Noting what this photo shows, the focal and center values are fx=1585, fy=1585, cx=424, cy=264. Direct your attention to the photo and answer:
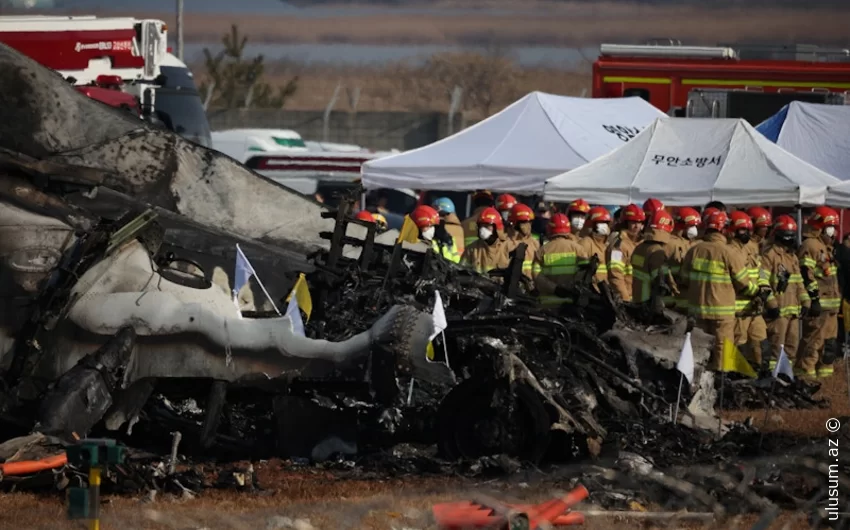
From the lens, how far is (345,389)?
934 centimetres

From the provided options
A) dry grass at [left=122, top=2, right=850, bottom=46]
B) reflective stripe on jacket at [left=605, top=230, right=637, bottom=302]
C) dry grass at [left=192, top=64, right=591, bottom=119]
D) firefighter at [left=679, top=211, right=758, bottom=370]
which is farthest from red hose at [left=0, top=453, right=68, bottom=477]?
dry grass at [left=192, top=64, right=591, bottom=119]

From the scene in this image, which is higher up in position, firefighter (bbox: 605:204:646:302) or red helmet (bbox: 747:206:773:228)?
red helmet (bbox: 747:206:773:228)

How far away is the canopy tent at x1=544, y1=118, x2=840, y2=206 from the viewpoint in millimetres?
16672

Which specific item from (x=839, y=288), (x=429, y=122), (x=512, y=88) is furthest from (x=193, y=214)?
(x=512, y=88)

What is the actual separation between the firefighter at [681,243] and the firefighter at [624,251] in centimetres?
41

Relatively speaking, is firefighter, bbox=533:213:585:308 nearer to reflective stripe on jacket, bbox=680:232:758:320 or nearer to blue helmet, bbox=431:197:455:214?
reflective stripe on jacket, bbox=680:232:758:320

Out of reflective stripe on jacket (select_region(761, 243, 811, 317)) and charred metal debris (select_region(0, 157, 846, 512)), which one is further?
reflective stripe on jacket (select_region(761, 243, 811, 317))

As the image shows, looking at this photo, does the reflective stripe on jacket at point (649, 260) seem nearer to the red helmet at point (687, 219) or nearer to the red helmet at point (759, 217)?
the red helmet at point (687, 219)

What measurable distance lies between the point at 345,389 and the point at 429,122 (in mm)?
27998

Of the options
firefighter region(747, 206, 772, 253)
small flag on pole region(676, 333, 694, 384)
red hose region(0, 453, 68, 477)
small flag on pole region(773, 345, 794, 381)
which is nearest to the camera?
red hose region(0, 453, 68, 477)

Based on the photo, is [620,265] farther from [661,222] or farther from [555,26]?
[555,26]

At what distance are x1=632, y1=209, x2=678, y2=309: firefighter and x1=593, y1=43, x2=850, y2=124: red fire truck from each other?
26.3 ft

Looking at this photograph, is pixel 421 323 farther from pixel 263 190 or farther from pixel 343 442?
pixel 263 190

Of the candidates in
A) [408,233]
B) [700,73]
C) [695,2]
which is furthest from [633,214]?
[695,2]
